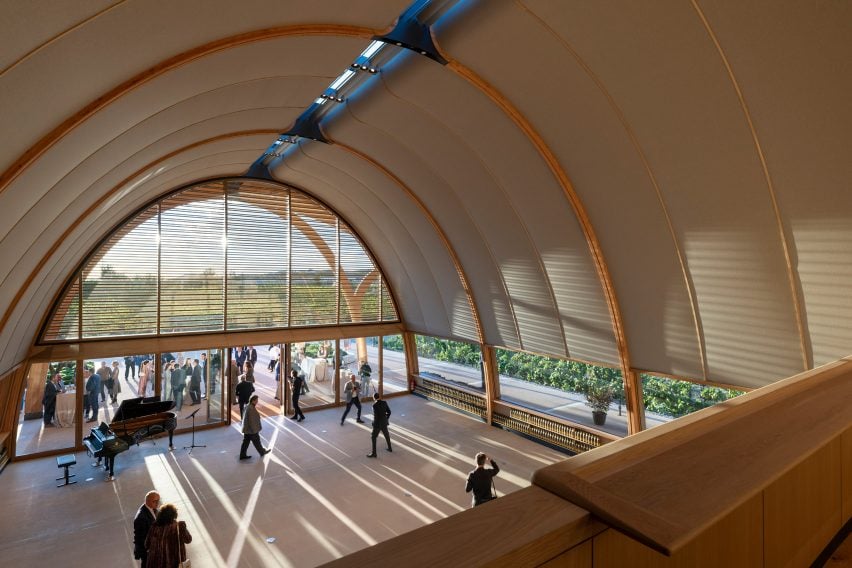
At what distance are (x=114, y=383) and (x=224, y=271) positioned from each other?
409 centimetres

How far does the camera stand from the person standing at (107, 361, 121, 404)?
12359 mm

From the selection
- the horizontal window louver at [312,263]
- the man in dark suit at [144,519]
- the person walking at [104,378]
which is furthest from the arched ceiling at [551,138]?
the horizontal window louver at [312,263]

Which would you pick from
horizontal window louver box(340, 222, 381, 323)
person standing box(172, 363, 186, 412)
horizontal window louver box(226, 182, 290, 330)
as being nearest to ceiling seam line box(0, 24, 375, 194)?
horizontal window louver box(226, 182, 290, 330)

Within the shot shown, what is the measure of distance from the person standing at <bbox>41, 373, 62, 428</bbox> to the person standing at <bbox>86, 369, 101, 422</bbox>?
592 millimetres

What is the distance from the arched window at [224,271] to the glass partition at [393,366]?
93 cm

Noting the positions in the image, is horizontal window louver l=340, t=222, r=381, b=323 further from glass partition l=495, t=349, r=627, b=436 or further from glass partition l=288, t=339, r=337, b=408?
glass partition l=495, t=349, r=627, b=436

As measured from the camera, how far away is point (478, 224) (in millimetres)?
11484

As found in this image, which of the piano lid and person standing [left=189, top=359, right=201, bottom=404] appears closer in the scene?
the piano lid

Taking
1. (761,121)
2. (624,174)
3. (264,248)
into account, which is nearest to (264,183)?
(264,248)

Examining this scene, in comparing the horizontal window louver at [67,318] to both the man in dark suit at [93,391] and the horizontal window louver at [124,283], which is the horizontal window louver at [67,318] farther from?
the man in dark suit at [93,391]

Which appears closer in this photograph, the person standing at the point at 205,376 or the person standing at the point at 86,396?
the person standing at the point at 86,396

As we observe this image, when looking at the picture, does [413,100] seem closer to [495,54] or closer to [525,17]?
[495,54]

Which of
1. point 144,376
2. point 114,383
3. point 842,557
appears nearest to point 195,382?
point 144,376

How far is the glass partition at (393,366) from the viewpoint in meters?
17.0
